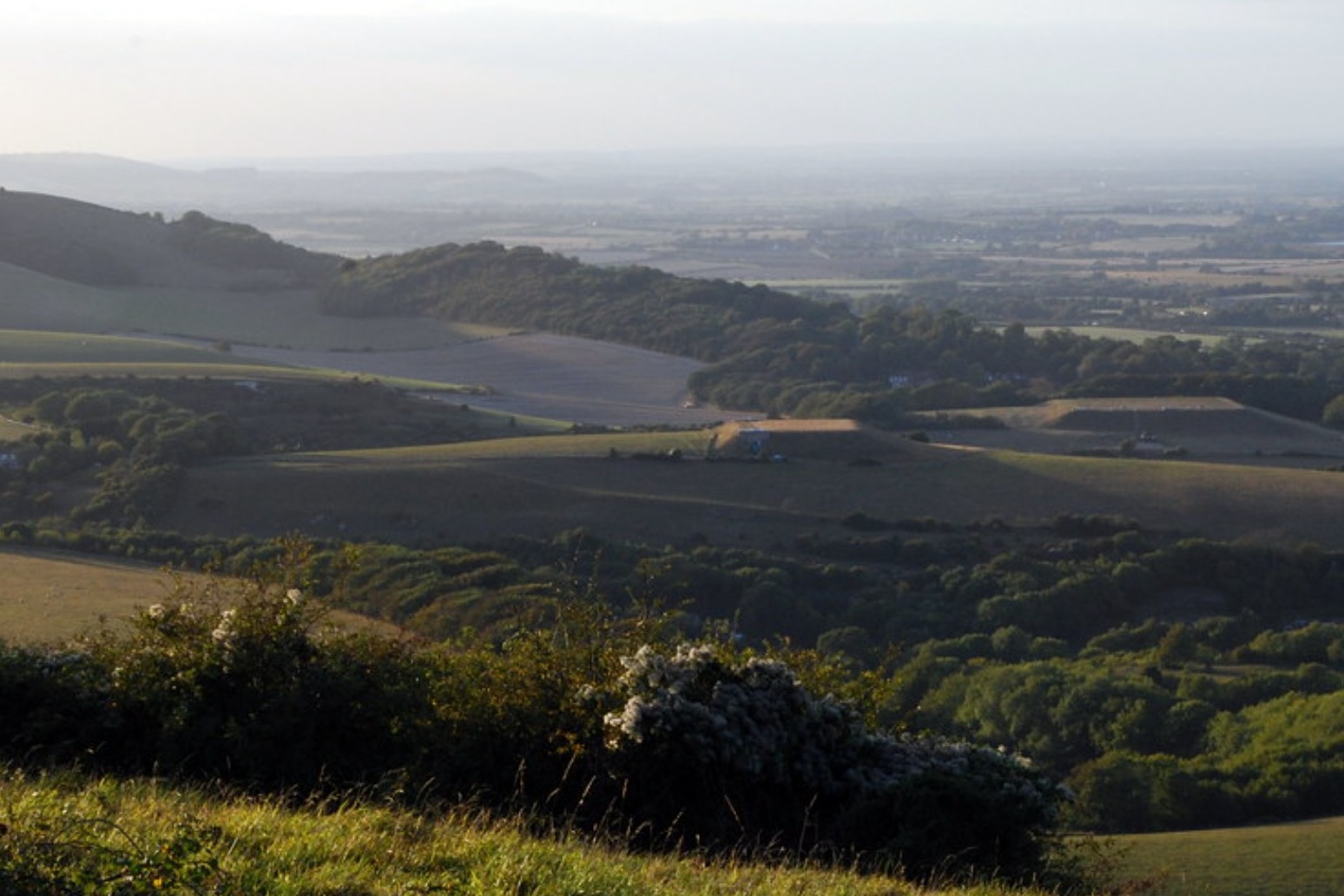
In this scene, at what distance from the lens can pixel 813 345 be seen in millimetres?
64125

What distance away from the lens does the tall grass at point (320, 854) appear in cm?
566

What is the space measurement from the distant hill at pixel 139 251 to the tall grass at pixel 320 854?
6430cm

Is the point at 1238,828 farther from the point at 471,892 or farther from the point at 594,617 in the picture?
the point at 471,892

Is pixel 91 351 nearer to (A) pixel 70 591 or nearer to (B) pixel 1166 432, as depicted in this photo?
(B) pixel 1166 432

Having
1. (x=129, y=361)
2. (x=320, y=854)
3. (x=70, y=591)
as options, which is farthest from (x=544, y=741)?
(x=129, y=361)

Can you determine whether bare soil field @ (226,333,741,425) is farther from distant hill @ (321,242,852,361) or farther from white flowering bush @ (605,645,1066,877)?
white flowering bush @ (605,645,1066,877)

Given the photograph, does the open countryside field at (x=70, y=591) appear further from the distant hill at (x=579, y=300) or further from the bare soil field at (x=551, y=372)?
the distant hill at (x=579, y=300)

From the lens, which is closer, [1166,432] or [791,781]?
[791,781]

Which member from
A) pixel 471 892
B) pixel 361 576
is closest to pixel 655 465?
pixel 361 576

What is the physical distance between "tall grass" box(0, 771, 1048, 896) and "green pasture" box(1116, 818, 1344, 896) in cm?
255

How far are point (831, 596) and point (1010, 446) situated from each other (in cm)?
1731

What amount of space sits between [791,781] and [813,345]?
55.6 m

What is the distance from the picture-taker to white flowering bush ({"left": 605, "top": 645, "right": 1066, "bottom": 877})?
8633mm

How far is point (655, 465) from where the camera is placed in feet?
112
